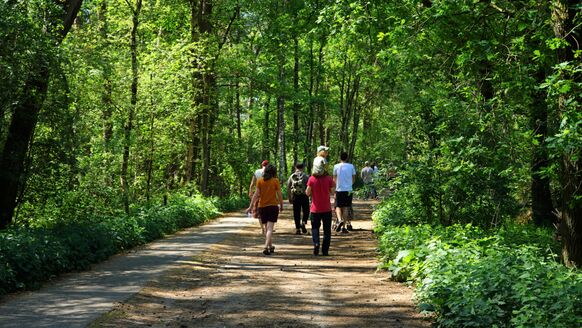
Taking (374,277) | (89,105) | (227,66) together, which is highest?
(227,66)

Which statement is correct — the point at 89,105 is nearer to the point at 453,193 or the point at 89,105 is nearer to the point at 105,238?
the point at 105,238

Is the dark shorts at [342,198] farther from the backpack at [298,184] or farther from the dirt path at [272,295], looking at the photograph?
the dirt path at [272,295]

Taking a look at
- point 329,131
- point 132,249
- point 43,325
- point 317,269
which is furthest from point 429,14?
point 329,131

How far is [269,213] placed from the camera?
14117 millimetres

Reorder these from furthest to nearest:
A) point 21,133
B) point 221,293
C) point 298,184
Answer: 1. point 298,184
2. point 21,133
3. point 221,293

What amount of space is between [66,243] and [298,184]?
26.6 ft

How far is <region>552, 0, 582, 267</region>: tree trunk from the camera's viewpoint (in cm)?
836

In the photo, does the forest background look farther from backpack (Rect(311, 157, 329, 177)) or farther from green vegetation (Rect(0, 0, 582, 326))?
backpack (Rect(311, 157, 329, 177))

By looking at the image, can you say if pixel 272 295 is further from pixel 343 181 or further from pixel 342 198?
pixel 343 181

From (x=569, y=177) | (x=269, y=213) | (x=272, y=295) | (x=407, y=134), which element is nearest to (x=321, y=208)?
(x=269, y=213)

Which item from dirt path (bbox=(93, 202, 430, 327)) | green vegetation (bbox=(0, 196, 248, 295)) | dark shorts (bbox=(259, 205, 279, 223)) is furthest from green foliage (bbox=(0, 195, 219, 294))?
dark shorts (bbox=(259, 205, 279, 223))

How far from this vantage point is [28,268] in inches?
382

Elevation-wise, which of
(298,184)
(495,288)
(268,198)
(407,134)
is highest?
(407,134)

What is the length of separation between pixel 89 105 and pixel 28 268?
832 centimetres
